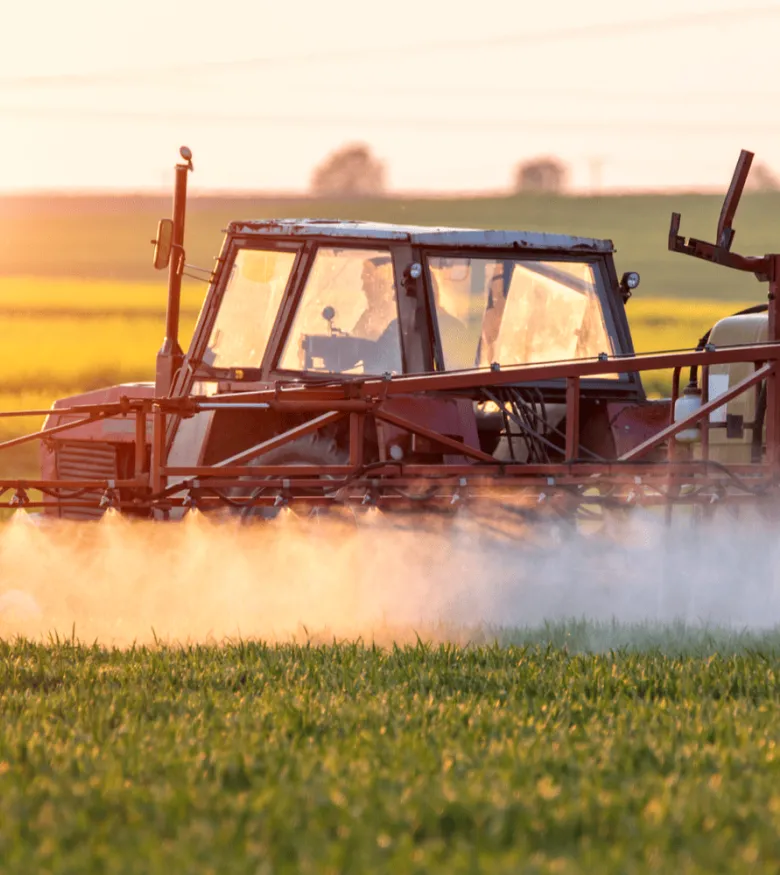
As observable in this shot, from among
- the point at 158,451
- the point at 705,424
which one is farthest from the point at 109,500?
the point at 705,424

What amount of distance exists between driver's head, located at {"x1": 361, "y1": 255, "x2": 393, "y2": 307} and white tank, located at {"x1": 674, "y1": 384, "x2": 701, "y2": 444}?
1.82 metres

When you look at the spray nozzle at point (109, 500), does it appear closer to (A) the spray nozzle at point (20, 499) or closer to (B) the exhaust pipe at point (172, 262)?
(A) the spray nozzle at point (20, 499)

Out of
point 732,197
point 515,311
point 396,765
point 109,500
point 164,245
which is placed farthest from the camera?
point 515,311

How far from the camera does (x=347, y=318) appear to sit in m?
9.57

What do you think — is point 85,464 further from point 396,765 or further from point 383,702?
point 396,765

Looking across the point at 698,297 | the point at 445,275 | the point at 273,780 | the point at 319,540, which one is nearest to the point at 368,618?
the point at 319,540

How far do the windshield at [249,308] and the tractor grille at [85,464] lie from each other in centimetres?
150

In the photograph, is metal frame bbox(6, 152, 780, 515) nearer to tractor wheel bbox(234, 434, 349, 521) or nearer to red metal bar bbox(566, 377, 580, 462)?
red metal bar bbox(566, 377, 580, 462)

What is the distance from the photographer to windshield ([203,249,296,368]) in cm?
977

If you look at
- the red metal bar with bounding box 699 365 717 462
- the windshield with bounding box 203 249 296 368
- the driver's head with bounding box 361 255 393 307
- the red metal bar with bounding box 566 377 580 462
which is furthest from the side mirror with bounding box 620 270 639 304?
the windshield with bounding box 203 249 296 368

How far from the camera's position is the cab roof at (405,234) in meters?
9.56

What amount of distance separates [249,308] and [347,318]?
70 cm

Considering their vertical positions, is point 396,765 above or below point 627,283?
below

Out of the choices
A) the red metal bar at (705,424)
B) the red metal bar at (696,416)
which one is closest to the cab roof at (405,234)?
the red metal bar at (705,424)
